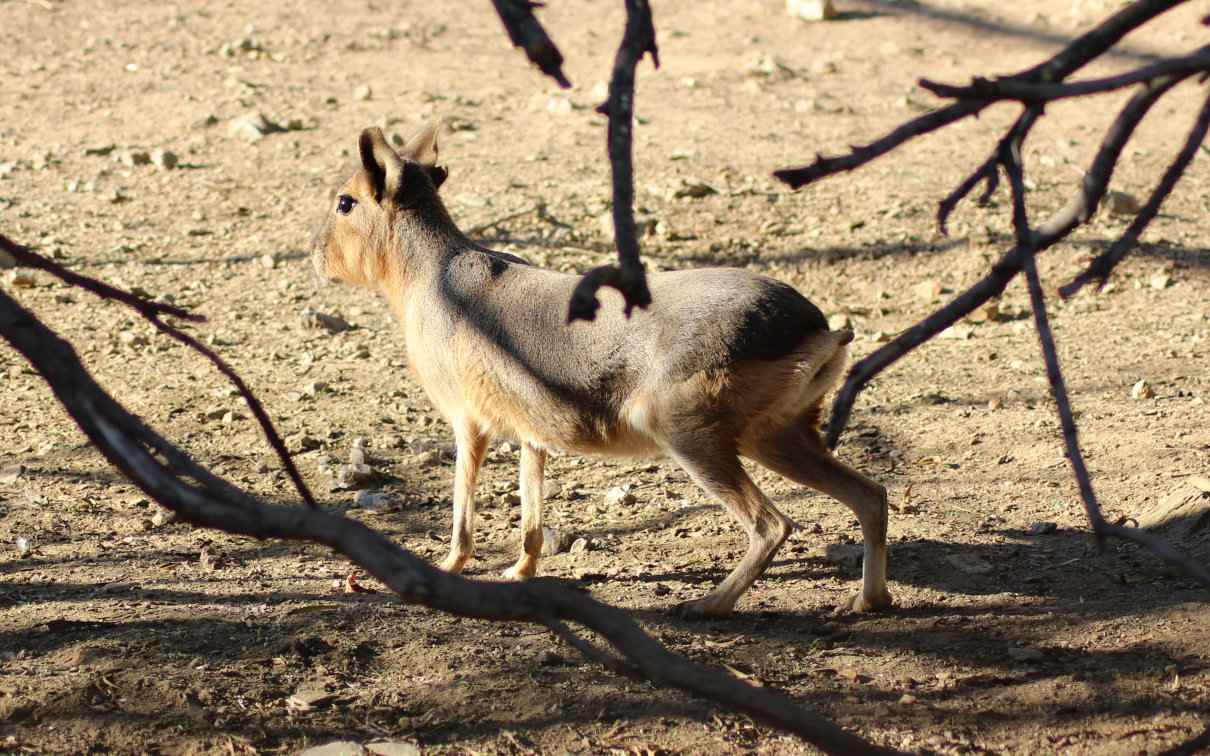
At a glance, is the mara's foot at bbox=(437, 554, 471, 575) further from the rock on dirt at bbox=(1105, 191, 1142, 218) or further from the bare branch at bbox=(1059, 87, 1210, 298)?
the rock on dirt at bbox=(1105, 191, 1142, 218)

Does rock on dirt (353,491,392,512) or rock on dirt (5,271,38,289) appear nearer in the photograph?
rock on dirt (353,491,392,512)

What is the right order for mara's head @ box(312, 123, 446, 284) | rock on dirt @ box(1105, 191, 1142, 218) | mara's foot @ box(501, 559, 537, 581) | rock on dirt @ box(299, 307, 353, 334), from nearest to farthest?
mara's foot @ box(501, 559, 537, 581), mara's head @ box(312, 123, 446, 284), rock on dirt @ box(299, 307, 353, 334), rock on dirt @ box(1105, 191, 1142, 218)

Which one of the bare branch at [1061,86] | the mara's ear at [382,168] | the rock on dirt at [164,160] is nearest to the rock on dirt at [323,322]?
the mara's ear at [382,168]

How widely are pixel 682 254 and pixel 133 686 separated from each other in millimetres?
4756

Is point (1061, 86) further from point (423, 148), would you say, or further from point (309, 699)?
point (423, 148)

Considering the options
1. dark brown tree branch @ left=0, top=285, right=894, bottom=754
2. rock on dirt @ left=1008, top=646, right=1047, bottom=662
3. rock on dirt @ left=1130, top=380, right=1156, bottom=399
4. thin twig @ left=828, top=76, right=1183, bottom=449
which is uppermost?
thin twig @ left=828, top=76, right=1183, bottom=449

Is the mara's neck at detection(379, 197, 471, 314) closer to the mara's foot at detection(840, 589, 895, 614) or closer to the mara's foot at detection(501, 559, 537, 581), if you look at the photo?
the mara's foot at detection(501, 559, 537, 581)

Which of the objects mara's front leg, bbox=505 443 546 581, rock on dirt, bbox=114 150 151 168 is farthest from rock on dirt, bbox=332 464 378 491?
rock on dirt, bbox=114 150 151 168

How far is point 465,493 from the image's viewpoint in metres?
4.76

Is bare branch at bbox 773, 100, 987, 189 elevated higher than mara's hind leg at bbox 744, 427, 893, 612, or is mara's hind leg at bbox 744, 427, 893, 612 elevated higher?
bare branch at bbox 773, 100, 987, 189

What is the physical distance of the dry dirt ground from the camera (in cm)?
348

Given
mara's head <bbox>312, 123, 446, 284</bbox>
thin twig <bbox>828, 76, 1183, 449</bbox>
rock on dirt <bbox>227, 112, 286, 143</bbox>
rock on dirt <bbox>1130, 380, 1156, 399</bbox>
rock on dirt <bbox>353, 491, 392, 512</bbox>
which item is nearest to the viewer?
thin twig <bbox>828, 76, 1183, 449</bbox>

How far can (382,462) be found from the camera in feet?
18.5

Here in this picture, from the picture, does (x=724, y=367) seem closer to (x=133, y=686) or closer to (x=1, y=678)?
(x=133, y=686)
